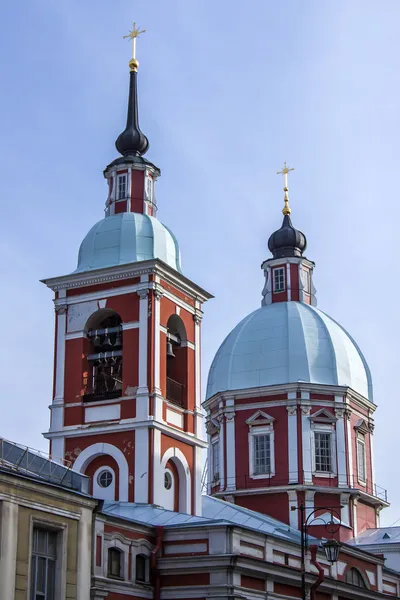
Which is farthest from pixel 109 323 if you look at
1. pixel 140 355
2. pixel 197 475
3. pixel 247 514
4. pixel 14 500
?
pixel 14 500

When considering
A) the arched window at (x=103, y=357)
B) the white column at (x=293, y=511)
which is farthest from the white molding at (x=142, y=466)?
the white column at (x=293, y=511)

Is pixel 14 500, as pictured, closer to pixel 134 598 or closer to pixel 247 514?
pixel 134 598

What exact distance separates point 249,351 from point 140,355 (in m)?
13.9

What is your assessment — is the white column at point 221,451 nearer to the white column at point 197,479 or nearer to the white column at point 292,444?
the white column at point 292,444

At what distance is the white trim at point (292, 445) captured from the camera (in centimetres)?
4303

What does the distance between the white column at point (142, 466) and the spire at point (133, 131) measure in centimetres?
929

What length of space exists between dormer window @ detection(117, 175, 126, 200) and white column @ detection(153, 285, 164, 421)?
3.81 meters

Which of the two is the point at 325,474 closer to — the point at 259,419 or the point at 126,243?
the point at 259,419

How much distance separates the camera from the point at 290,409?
4378cm

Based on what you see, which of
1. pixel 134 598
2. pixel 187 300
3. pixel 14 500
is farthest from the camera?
pixel 187 300

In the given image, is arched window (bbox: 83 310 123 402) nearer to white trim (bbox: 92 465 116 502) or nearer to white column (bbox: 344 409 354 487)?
white trim (bbox: 92 465 116 502)

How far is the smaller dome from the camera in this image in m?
49.6

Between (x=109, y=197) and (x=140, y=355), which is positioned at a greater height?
(x=109, y=197)

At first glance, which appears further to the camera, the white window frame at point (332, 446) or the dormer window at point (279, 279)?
the dormer window at point (279, 279)
